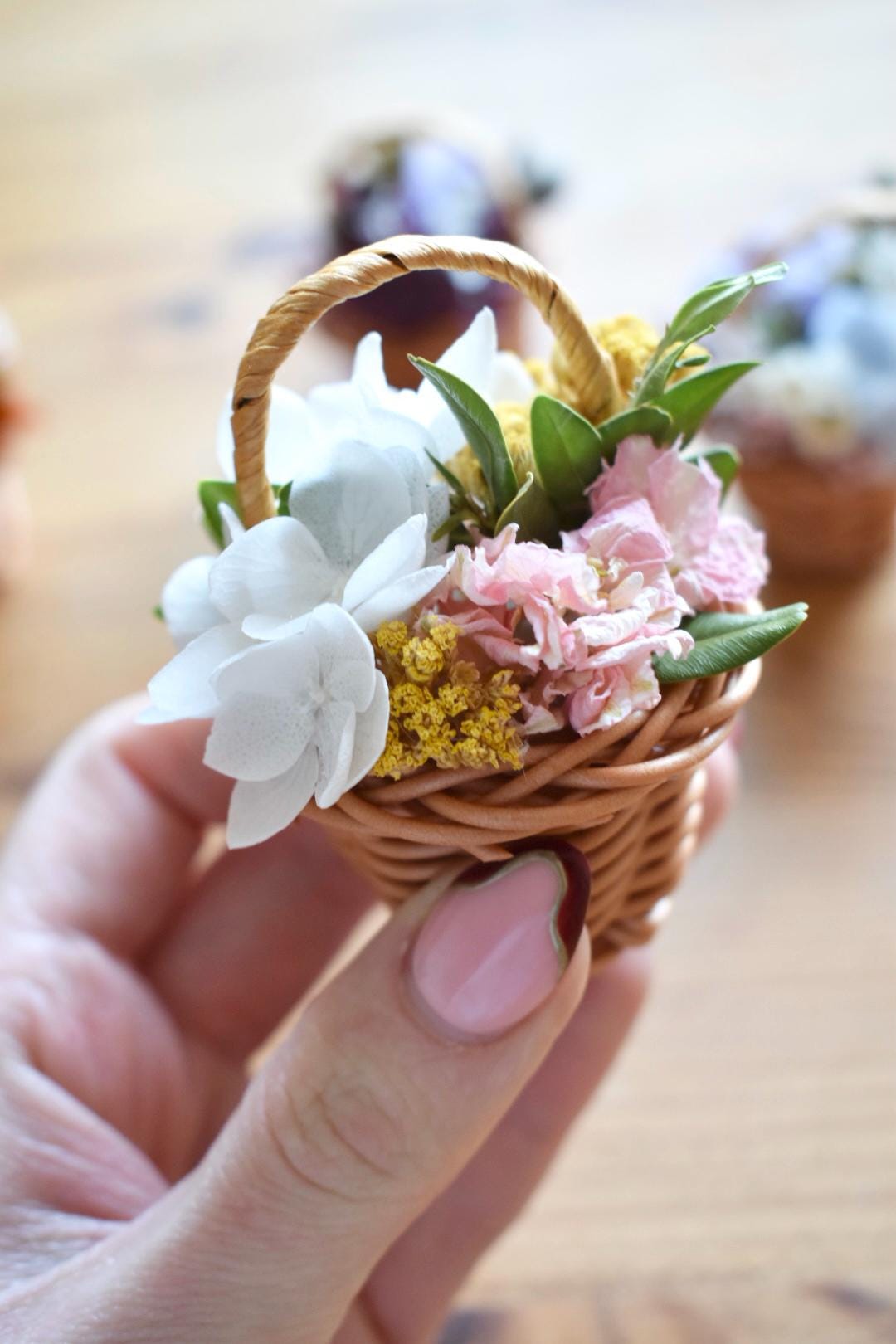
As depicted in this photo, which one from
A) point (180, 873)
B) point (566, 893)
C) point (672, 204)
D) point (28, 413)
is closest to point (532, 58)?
point (672, 204)

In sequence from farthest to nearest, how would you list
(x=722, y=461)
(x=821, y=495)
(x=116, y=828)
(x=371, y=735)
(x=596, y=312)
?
1. (x=596, y=312)
2. (x=821, y=495)
3. (x=116, y=828)
4. (x=722, y=461)
5. (x=371, y=735)

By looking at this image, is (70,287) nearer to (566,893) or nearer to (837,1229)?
(566,893)

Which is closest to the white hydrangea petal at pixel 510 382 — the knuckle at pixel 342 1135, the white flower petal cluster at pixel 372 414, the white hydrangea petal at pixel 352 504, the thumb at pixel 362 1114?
the white flower petal cluster at pixel 372 414

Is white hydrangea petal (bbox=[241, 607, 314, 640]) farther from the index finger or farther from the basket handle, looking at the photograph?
the index finger

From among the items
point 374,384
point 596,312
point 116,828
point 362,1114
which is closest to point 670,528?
point 374,384

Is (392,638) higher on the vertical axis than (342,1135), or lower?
higher

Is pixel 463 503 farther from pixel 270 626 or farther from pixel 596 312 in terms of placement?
pixel 596 312

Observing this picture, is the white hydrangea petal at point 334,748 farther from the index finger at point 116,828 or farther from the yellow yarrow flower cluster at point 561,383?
the index finger at point 116,828
